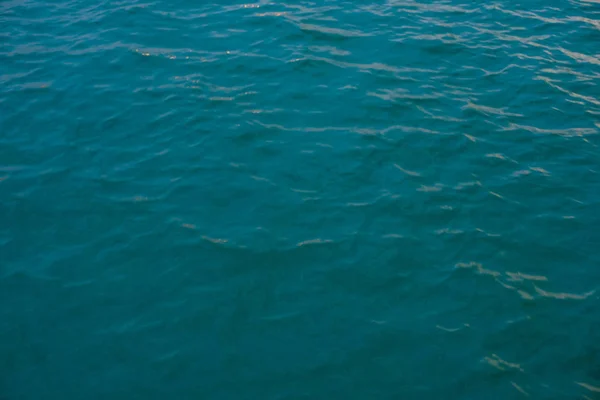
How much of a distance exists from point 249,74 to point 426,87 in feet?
15.3

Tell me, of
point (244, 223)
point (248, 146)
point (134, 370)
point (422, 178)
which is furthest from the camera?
point (248, 146)

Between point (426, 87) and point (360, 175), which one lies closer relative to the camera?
point (360, 175)

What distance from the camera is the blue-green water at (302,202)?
363 inches

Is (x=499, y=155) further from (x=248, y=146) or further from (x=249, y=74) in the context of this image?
(x=249, y=74)

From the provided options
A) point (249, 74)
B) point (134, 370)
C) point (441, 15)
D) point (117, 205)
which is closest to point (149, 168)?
point (117, 205)

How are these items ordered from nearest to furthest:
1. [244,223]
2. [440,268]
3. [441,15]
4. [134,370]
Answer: [134,370] < [440,268] < [244,223] < [441,15]

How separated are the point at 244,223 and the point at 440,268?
3917 millimetres

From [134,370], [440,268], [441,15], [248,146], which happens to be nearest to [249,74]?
[248,146]

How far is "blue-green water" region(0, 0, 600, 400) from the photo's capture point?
9211 mm

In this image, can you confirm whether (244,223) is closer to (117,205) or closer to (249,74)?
(117,205)

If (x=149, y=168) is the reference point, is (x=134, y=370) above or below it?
below

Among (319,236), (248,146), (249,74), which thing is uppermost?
(249,74)

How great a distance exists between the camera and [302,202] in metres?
11.8

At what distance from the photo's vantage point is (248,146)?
13.2m
